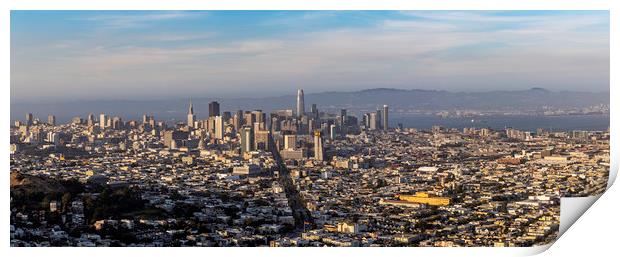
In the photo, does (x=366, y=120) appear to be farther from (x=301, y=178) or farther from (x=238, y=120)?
(x=238, y=120)

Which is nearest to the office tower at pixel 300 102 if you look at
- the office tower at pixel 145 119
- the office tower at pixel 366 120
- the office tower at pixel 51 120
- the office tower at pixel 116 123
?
the office tower at pixel 366 120

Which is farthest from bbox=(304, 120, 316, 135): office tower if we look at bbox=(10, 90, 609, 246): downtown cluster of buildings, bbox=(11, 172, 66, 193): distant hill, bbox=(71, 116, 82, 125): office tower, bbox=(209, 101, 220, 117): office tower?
bbox=(11, 172, 66, 193): distant hill

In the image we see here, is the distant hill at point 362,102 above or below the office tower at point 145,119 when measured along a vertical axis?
above

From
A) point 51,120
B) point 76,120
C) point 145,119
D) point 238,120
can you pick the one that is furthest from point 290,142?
point 51,120

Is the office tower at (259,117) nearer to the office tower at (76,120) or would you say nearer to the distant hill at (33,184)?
the office tower at (76,120)

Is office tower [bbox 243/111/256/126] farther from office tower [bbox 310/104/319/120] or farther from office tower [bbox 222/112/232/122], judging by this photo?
office tower [bbox 310/104/319/120]
